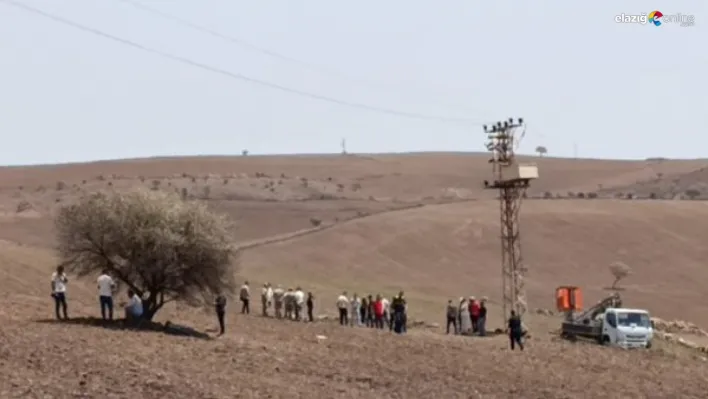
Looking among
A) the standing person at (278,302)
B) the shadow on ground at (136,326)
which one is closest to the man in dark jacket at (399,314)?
the standing person at (278,302)

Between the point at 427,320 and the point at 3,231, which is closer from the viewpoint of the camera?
the point at 427,320

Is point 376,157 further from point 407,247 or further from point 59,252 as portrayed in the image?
point 59,252

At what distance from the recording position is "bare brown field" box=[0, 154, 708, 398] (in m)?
27.3

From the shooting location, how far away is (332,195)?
115 m

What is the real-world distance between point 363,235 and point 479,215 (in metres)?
10.5

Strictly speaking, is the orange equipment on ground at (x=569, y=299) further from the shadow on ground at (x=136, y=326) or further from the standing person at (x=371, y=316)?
the shadow on ground at (x=136, y=326)

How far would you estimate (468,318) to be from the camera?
4722 centimetres

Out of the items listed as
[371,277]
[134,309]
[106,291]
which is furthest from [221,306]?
[371,277]

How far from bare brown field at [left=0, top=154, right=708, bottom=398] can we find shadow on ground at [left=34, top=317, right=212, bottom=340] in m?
0.91

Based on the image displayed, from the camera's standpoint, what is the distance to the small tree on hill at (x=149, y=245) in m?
35.9

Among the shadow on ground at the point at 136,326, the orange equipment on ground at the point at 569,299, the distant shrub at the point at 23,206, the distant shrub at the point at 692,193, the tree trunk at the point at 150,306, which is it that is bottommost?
the orange equipment on ground at the point at 569,299

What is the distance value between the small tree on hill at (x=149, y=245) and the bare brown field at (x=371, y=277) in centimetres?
180

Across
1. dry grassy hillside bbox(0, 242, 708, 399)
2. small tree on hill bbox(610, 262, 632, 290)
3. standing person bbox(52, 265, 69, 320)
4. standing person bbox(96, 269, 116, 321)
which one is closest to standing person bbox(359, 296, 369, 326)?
dry grassy hillside bbox(0, 242, 708, 399)

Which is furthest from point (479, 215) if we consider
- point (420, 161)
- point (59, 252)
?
point (420, 161)
